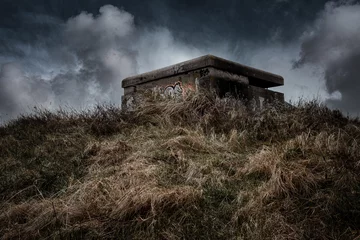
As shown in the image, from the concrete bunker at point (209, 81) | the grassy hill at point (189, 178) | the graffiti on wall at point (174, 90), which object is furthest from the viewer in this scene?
the concrete bunker at point (209, 81)

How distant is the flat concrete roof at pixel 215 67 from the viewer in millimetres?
6395

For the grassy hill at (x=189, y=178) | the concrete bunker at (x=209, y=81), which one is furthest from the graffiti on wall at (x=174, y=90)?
the grassy hill at (x=189, y=178)

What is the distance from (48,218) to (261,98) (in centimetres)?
524

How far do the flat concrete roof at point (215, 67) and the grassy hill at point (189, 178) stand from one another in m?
1.04

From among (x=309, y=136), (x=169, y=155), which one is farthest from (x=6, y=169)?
(x=309, y=136)

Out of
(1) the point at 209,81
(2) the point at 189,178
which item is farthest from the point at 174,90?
(2) the point at 189,178

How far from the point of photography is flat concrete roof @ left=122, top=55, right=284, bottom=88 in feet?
21.0

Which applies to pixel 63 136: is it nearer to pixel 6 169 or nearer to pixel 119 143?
pixel 6 169

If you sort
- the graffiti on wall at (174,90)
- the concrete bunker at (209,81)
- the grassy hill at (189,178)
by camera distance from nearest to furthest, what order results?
the grassy hill at (189,178) < the graffiti on wall at (174,90) < the concrete bunker at (209,81)

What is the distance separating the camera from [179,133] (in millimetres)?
4711

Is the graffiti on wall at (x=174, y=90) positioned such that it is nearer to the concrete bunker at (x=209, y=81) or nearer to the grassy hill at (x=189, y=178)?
the concrete bunker at (x=209, y=81)

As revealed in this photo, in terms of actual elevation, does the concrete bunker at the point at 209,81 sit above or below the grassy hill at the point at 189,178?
above

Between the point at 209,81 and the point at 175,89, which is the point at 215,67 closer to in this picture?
the point at 209,81

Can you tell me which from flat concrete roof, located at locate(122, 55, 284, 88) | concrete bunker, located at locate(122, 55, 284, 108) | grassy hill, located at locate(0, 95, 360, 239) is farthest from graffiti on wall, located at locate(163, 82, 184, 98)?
grassy hill, located at locate(0, 95, 360, 239)
